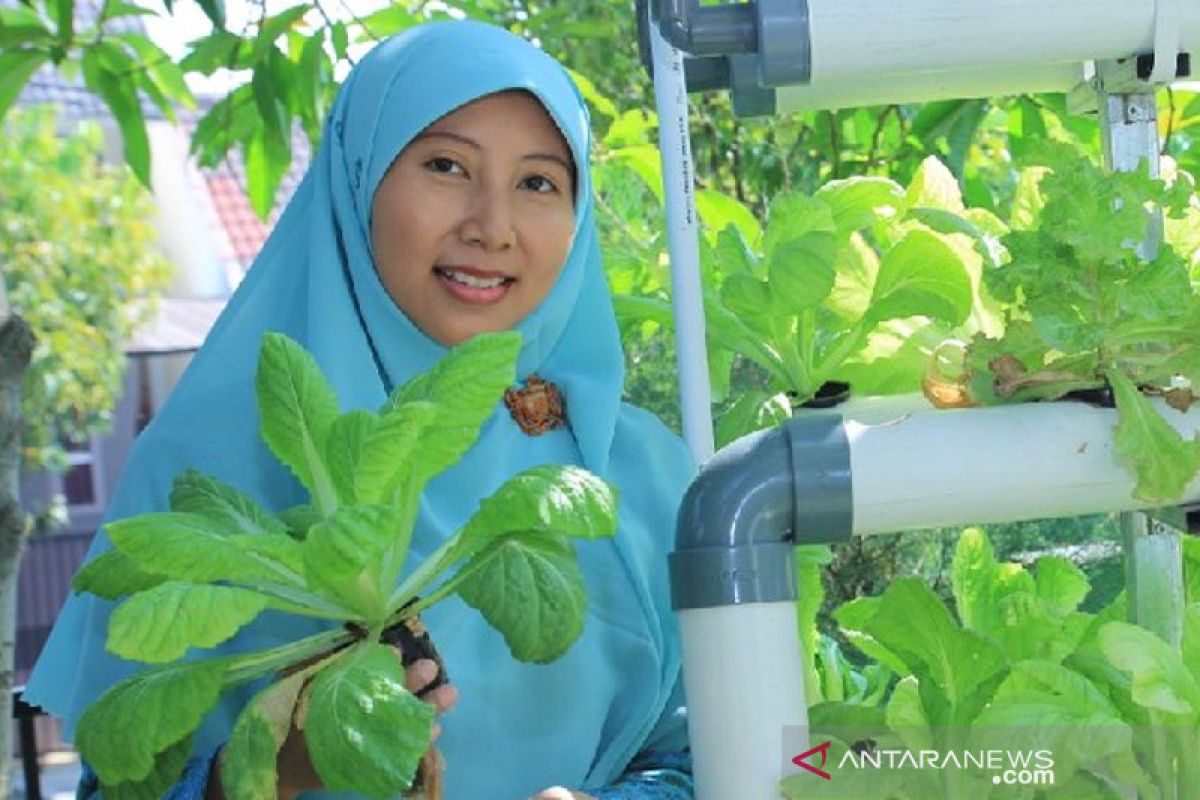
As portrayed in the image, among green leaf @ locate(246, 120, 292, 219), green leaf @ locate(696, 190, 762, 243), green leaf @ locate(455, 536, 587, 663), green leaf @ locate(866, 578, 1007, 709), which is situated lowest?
green leaf @ locate(866, 578, 1007, 709)

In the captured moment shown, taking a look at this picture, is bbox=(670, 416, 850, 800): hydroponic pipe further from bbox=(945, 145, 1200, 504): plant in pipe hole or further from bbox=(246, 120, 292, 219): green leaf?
bbox=(246, 120, 292, 219): green leaf

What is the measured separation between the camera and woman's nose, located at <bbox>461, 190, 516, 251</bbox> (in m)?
1.45

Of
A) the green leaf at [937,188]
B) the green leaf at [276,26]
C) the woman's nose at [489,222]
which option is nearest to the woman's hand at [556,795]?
the woman's nose at [489,222]

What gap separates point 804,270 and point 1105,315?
261 millimetres

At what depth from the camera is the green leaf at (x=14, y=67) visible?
2533 millimetres

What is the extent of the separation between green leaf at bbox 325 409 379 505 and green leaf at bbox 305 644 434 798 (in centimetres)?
11

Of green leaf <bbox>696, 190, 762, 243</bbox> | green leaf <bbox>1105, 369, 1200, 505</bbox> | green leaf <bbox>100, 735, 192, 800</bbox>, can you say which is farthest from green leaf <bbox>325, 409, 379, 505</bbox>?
green leaf <bbox>696, 190, 762, 243</bbox>

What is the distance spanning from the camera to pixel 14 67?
2.55m

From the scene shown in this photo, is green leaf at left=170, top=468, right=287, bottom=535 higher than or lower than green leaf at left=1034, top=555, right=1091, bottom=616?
higher

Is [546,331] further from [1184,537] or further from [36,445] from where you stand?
[36,445]

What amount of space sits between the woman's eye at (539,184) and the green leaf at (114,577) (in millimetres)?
472

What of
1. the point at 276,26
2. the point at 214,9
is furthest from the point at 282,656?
the point at 276,26

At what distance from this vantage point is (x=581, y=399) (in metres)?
1.55

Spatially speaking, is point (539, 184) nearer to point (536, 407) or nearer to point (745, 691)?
point (536, 407)
